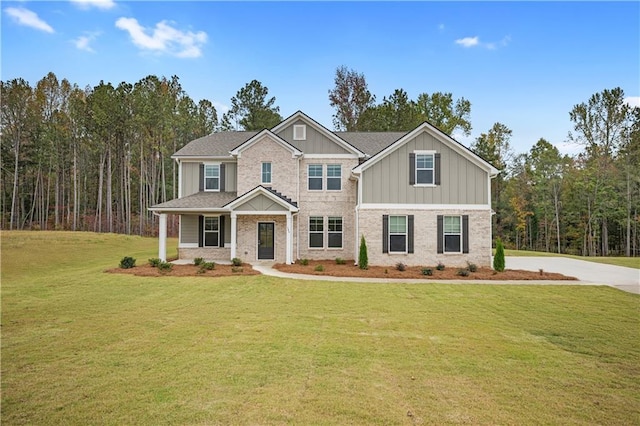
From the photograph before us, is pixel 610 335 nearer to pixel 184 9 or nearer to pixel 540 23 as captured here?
pixel 540 23

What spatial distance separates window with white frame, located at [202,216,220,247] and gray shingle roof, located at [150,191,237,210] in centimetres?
119

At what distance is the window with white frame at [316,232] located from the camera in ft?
69.8

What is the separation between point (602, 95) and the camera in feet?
117

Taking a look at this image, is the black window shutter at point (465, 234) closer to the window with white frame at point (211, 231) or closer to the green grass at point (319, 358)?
the green grass at point (319, 358)

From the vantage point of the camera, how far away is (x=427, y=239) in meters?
18.4

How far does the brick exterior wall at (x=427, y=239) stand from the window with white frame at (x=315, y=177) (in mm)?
3946

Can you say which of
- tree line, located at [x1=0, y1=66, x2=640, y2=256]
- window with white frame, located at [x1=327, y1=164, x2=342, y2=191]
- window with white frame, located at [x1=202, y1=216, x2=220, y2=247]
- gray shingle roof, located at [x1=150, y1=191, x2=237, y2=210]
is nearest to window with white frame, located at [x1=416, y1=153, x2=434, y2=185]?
window with white frame, located at [x1=327, y1=164, x2=342, y2=191]

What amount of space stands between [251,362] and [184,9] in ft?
45.5

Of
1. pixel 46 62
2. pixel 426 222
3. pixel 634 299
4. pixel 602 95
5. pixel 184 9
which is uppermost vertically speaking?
pixel 46 62

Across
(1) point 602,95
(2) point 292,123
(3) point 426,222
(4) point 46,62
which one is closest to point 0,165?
(4) point 46,62

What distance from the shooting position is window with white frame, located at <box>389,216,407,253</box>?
60.4ft


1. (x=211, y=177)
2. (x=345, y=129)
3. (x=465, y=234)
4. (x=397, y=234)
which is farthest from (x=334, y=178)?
(x=345, y=129)

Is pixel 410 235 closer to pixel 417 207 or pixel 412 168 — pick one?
pixel 417 207

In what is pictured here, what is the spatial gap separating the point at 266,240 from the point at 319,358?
14.5m
